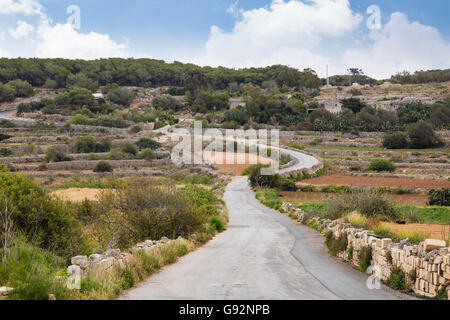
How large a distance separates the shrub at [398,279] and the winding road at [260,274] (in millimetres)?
242

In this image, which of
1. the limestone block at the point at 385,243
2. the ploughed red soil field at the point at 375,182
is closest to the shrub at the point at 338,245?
the limestone block at the point at 385,243

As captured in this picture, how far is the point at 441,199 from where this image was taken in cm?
3347

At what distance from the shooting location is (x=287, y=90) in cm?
14375

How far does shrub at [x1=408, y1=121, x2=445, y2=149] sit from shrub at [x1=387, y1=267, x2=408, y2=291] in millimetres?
69905

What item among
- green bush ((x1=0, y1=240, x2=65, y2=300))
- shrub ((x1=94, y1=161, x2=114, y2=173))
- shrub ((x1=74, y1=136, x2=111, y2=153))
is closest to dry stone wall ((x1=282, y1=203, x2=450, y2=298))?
green bush ((x1=0, y1=240, x2=65, y2=300))

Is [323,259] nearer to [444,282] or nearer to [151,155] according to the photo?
[444,282]

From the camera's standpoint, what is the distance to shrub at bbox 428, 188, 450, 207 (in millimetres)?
33094

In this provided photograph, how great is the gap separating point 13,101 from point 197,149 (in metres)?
62.4

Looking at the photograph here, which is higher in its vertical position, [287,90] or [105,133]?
[287,90]

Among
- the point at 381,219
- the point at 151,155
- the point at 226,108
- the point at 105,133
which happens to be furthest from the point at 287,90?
the point at 381,219

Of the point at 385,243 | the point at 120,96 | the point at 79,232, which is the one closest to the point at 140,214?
the point at 79,232

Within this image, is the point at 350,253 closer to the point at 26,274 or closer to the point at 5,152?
the point at 26,274
